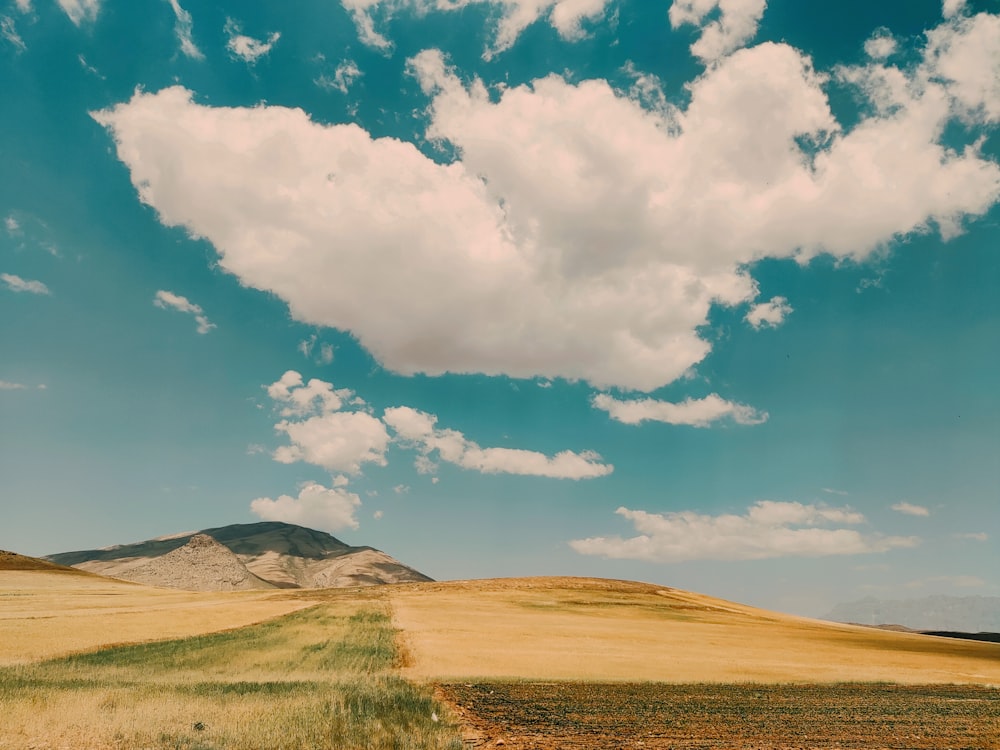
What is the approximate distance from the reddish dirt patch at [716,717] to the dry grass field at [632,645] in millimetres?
4765

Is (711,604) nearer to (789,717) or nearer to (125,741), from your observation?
(789,717)

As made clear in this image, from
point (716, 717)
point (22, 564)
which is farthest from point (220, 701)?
point (22, 564)

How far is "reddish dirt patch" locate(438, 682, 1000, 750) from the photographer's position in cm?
2134

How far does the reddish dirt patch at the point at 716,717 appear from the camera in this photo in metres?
21.3

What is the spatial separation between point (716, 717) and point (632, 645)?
1199 inches

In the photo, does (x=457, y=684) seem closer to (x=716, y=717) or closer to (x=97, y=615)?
(x=716, y=717)

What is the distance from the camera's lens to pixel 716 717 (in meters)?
25.7

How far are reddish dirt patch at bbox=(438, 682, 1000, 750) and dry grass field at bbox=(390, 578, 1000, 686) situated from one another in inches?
188

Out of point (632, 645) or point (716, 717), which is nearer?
point (716, 717)

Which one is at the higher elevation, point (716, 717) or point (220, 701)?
point (716, 717)

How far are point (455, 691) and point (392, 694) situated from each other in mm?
3857

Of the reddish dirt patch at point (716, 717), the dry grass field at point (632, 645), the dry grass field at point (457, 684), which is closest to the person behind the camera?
the dry grass field at point (457, 684)

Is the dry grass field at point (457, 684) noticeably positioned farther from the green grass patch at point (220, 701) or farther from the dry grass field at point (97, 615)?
the dry grass field at point (97, 615)

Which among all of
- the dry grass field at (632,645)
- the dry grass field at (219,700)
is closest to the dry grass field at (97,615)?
the dry grass field at (219,700)
